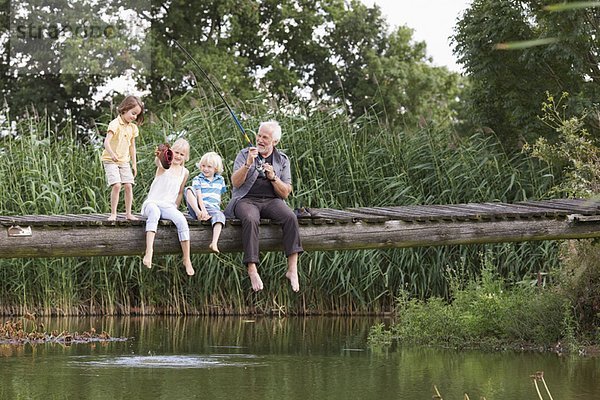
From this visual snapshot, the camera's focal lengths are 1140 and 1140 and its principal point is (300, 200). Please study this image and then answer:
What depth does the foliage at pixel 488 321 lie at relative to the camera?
927cm

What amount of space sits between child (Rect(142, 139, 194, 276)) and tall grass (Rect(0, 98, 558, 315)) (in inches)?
171

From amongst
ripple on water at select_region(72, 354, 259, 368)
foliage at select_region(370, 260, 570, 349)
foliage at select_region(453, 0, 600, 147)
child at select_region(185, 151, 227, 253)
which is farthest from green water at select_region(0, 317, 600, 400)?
foliage at select_region(453, 0, 600, 147)

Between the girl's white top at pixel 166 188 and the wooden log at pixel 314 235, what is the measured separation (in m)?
0.24

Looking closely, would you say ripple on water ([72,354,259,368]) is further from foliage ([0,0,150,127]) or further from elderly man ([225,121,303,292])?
foliage ([0,0,150,127])

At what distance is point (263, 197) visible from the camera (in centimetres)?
782

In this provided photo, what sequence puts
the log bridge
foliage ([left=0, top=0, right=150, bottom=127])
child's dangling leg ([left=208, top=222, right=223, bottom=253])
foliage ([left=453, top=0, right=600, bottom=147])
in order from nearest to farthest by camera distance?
the log bridge
child's dangling leg ([left=208, top=222, right=223, bottom=253])
foliage ([left=453, top=0, right=600, bottom=147])
foliage ([left=0, top=0, right=150, bottom=127])

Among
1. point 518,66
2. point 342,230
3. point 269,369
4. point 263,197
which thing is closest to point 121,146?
point 263,197

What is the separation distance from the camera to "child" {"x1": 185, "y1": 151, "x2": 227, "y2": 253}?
753 cm

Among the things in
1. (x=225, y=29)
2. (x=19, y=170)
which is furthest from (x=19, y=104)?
(x=19, y=170)

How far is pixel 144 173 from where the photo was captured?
503 inches

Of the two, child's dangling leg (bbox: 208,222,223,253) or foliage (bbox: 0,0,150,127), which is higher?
foliage (bbox: 0,0,150,127)

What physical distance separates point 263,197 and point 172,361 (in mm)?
1455

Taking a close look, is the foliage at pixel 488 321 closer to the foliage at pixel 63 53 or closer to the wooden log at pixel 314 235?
the wooden log at pixel 314 235

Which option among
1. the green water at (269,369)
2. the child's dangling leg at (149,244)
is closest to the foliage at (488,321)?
the green water at (269,369)
